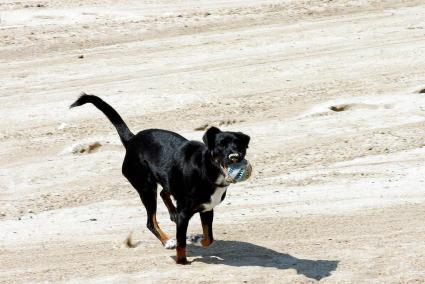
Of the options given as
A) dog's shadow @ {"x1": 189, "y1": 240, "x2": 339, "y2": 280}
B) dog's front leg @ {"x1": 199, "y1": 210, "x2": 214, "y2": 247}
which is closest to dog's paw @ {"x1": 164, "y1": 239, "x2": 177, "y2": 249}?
dog's shadow @ {"x1": 189, "y1": 240, "x2": 339, "y2": 280}

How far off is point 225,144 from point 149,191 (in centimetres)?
156

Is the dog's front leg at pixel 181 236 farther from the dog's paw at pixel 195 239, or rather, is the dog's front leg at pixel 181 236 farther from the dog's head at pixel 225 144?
the dog's head at pixel 225 144

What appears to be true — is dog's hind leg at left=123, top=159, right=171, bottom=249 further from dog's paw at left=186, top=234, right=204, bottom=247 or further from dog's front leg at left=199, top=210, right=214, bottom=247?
dog's front leg at left=199, top=210, right=214, bottom=247

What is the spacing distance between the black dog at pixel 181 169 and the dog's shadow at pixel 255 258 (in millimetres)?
151

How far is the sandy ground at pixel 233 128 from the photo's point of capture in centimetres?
976

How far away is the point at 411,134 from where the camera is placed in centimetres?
1403

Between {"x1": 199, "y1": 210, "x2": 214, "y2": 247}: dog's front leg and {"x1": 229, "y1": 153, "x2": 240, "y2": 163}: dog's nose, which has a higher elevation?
{"x1": 229, "y1": 153, "x2": 240, "y2": 163}: dog's nose

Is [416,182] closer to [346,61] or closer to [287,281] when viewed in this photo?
[287,281]

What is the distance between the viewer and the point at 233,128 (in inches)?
588

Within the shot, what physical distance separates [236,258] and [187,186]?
0.98 meters

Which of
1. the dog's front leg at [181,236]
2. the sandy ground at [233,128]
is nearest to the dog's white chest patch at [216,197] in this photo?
the dog's front leg at [181,236]

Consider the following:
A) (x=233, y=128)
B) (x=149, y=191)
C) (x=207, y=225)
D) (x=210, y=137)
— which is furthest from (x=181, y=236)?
(x=233, y=128)

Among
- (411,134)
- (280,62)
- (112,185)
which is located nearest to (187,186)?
(112,185)

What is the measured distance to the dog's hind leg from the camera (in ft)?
32.6
